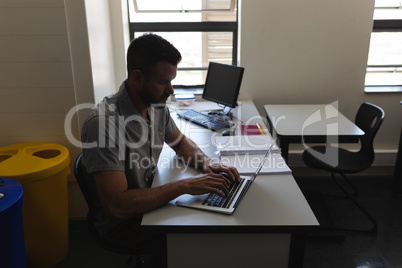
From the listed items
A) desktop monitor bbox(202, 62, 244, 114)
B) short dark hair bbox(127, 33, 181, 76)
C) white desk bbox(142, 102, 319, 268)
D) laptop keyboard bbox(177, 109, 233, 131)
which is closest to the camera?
white desk bbox(142, 102, 319, 268)

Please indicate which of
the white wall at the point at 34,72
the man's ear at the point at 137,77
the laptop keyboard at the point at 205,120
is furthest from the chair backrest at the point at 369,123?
the white wall at the point at 34,72

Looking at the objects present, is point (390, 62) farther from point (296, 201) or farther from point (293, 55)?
point (296, 201)

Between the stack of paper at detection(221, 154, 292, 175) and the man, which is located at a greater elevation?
the man

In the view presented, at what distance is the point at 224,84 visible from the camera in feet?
8.57

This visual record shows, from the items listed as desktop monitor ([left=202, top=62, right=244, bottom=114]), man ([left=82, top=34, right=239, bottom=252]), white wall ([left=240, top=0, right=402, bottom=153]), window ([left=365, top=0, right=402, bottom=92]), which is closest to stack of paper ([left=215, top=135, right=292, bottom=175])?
man ([left=82, top=34, right=239, bottom=252])

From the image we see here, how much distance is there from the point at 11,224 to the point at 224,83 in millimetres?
1657

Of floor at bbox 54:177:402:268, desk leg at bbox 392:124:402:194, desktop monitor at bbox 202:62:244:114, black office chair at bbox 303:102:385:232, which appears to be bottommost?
floor at bbox 54:177:402:268

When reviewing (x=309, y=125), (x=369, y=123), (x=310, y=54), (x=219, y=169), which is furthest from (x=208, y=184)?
(x=310, y=54)

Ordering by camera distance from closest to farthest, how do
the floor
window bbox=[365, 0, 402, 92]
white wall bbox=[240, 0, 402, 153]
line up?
1. the floor
2. white wall bbox=[240, 0, 402, 153]
3. window bbox=[365, 0, 402, 92]

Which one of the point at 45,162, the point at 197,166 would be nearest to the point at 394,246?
the point at 197,166

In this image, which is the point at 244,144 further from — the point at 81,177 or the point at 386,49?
the point at 386,49

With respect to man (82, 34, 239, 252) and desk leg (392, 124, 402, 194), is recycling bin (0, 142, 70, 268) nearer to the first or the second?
man (82, 34, 239, 252)

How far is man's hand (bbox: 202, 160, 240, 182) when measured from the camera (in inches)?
60.2

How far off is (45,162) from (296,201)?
1405 mm
